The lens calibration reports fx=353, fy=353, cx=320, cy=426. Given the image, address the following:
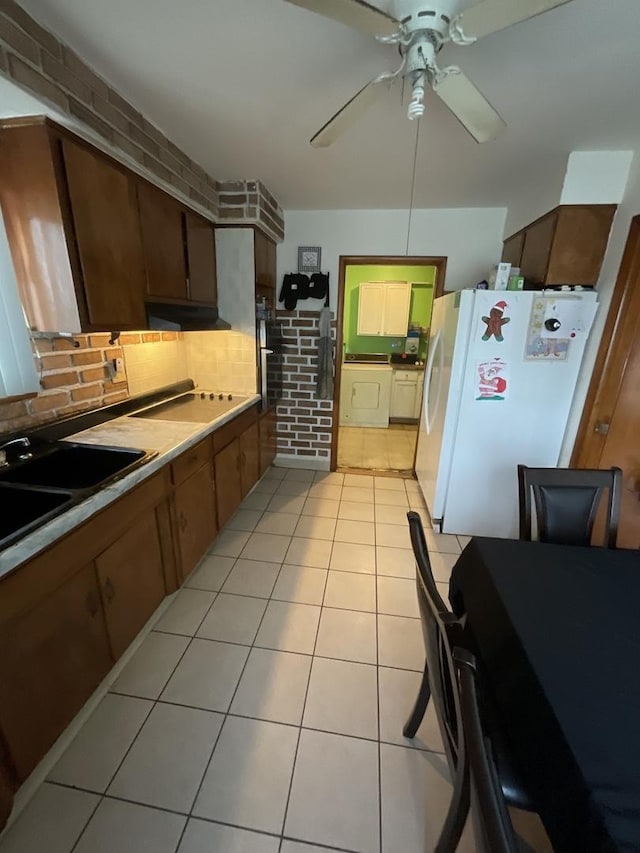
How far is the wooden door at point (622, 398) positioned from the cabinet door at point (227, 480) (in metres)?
2.21

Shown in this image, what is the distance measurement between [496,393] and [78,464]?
237 cm

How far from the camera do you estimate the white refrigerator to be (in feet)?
6.91

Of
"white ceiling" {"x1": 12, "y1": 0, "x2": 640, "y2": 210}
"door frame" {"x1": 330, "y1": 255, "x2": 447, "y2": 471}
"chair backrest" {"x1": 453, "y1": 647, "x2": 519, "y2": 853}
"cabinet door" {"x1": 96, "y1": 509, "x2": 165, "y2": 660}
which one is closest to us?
"chair backrest" {"x1": 453, "y1": 647, "x2": 519, "y2": 853}

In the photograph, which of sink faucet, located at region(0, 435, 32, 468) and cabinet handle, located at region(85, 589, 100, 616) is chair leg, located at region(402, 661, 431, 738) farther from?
sink faucet, located at region(0, 435, 32, 468)

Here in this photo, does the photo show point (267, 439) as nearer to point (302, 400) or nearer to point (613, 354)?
point (302, 400)

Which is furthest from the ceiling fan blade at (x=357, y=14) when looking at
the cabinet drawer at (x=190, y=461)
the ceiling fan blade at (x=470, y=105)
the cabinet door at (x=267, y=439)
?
the cabinet door at (x=267, y=439)

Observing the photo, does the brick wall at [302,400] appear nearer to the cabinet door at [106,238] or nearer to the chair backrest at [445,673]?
the cabinet door at [106,238]

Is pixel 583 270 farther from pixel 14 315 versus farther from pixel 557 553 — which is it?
pixel 14 315

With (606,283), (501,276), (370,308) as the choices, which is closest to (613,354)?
(606,283)

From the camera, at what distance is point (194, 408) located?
245cm

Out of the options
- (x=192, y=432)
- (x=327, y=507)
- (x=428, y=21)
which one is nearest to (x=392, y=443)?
(x=327, y=507)

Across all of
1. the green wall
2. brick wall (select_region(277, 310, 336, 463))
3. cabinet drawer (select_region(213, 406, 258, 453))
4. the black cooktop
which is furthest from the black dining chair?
the green wall

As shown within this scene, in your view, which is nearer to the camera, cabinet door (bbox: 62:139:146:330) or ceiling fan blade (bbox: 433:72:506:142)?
ceiling fan blade (bbox: 433:72:506:142)

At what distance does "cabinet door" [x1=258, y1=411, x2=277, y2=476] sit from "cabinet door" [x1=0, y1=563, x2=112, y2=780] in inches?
73.0
